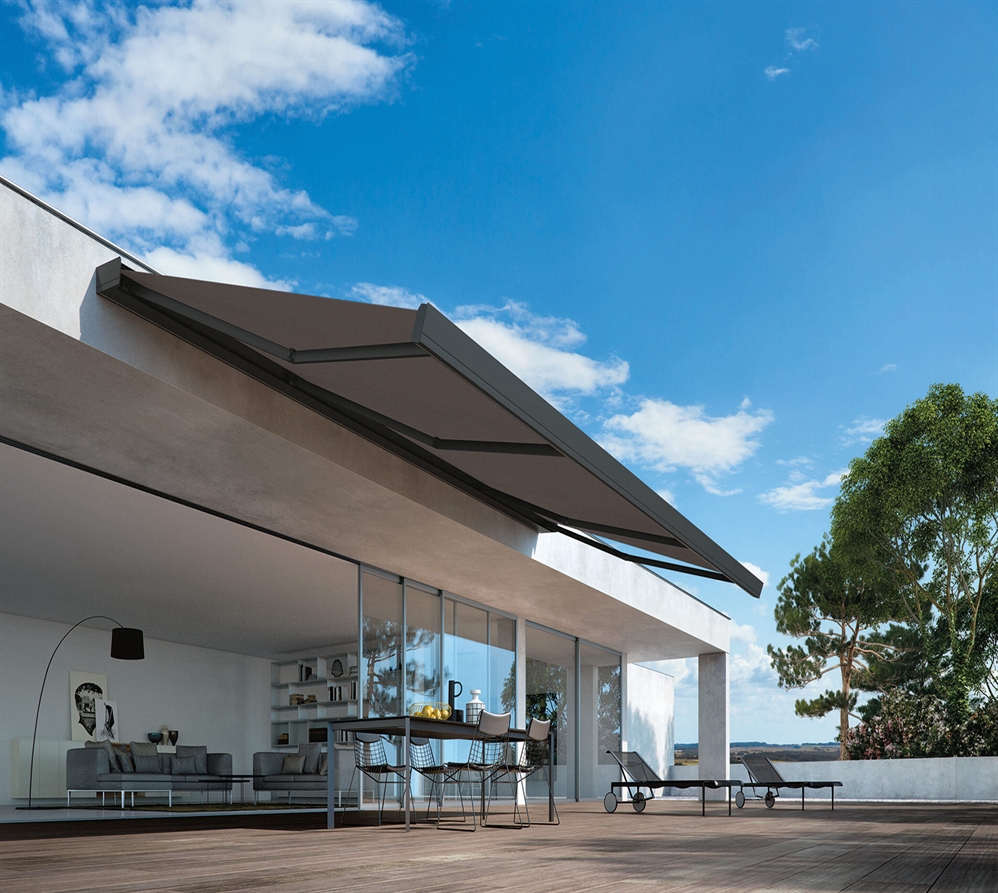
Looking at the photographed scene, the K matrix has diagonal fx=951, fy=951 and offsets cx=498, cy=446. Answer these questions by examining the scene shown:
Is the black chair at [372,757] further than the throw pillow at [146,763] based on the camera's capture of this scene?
No

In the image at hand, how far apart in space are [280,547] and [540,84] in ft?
70.6

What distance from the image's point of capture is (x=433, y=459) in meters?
7.38

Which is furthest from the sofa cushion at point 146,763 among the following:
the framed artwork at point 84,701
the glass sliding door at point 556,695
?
the glass sliding door at point 556,695

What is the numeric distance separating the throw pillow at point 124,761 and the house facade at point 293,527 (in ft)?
5.39

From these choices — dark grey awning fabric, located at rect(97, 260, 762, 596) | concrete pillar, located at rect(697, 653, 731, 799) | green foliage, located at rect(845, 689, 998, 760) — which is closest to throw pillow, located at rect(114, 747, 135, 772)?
dark grey awning fabric, located at rect(97, 260, 762, 596)

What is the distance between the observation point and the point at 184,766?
1348cm

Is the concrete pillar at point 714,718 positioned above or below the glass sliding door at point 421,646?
below

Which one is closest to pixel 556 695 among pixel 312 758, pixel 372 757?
pixel 312 758

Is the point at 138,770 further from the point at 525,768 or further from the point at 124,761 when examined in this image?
the point at 525,768

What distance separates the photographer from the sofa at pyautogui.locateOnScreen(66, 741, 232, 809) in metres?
12.0

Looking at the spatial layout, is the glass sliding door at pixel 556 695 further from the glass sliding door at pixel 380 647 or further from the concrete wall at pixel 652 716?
the concrete wall at pixel 652 716

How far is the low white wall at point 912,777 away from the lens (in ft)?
49.3

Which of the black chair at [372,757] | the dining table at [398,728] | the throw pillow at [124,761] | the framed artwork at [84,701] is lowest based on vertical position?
the throw pillow at [124,761]

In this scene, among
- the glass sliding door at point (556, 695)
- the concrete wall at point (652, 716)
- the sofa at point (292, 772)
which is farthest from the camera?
the concrete wall at point (652, 716)
